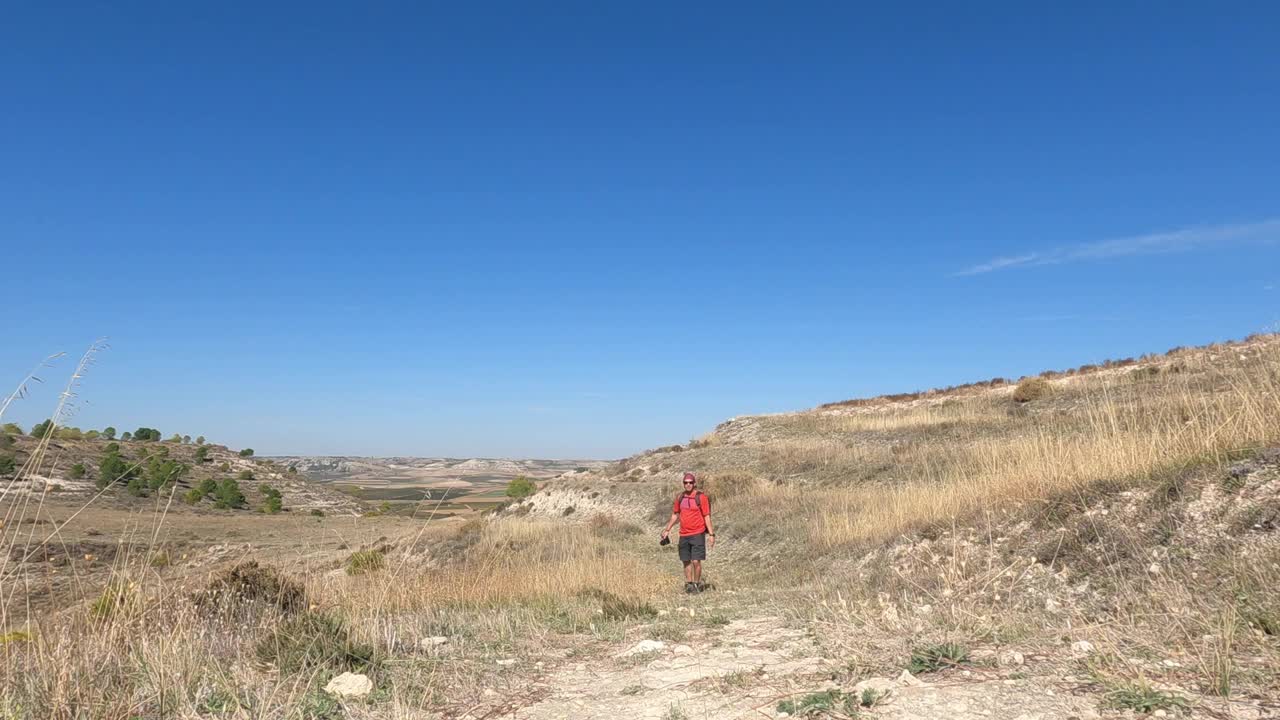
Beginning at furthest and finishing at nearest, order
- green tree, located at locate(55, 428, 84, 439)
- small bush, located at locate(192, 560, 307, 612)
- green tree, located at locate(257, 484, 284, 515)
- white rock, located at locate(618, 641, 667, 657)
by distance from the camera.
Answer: green tree, located at locate(257, 484, 284, 515) < small bush, located at locate(192, 560, 307, 612) < white rock, located at locate(618, 641, 667, 657) < green tree, located at locate(55, 428, 84, 439)

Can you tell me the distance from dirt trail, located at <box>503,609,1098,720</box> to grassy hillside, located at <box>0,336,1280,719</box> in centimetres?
3

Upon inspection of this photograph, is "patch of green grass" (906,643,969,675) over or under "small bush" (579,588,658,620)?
over

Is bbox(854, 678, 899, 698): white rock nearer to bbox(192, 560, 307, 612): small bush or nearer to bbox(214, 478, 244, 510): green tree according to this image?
bbox(192, 560, 307, 612): small bush

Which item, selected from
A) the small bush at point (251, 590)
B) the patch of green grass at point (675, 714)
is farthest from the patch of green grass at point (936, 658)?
the small bush at point (251, 590)

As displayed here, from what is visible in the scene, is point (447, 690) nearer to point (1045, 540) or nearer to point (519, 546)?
point (1045, 540)

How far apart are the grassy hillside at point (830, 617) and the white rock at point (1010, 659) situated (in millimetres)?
19

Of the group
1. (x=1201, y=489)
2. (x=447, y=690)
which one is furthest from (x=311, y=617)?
(x=1201, y=489)

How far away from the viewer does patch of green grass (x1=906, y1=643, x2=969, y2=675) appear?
3.74 m

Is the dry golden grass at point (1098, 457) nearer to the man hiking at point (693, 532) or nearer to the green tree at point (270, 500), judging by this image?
the man hiking at point (693, 532)

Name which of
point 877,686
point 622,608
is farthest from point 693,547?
point 877,686

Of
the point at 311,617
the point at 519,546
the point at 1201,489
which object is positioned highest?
the point at 1201,489

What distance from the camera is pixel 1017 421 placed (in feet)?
71.5

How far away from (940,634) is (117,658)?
4.54 meters

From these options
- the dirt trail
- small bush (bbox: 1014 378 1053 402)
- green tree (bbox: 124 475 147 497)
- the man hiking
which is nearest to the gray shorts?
the man hiking
